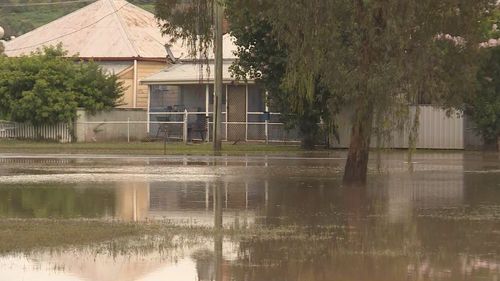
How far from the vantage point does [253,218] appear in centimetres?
1691

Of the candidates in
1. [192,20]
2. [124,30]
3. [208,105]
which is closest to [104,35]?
[124,30]

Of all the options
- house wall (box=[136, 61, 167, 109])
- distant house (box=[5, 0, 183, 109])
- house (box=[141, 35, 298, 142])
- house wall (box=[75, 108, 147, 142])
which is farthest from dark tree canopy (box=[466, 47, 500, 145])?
house wall (box=[136, 61, 167, 109])

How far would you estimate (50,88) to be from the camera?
4619cm

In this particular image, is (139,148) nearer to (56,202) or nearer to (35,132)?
(35,132)

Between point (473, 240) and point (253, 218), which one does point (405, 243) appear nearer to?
point (473, 240)

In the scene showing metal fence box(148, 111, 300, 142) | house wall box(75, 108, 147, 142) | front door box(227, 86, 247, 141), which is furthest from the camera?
front door box(227, 86, 247, 141)

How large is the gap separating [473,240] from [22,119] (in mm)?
36551

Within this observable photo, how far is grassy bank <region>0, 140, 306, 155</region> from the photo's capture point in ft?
130

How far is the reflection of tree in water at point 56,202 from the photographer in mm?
17469

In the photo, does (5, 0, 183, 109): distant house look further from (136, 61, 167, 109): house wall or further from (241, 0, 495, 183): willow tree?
(241, 0, 495, 183): willow tree

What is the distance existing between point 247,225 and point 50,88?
105ft

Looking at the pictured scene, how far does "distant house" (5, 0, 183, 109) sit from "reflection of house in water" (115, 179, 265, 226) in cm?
2868

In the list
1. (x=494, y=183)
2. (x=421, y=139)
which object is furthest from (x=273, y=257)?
(x=421, y=139)

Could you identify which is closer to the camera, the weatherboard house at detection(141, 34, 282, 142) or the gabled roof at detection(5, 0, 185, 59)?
the weatherboard house at detection(141, 34, 282, 142)
